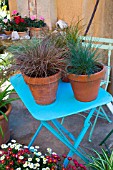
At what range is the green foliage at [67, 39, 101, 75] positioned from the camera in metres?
1.52

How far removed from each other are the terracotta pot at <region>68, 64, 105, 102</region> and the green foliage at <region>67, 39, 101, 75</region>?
4 centimetres

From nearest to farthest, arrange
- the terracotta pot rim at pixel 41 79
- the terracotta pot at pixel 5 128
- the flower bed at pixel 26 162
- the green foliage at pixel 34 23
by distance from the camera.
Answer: the terracotta pot rim at pixel 41 79 < the flower bed at pixel 26 162 < the terracotta pot at pixel 5 128 < the green foliage at pixel 34 23

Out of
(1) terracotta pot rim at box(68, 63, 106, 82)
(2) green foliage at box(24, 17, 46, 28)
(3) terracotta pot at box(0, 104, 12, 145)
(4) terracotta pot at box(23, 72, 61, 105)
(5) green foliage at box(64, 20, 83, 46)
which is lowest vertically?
(3) terracotta pot at box(0, 104, 12, 145)

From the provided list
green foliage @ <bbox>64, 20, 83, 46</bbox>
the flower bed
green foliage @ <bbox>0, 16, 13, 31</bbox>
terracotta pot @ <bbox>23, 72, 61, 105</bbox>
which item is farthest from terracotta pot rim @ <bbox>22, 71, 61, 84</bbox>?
green foliage @ <bbox>0, 16, 13, 31</bbox>

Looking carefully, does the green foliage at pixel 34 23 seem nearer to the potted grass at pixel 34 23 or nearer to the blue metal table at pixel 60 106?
the potted grass at pixel 34 23

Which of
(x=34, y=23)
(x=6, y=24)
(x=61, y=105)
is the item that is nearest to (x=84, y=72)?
(x=61, y=105)

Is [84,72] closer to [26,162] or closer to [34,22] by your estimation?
[26,162]

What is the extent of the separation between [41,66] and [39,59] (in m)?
0.05

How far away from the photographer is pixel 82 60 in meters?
1.51

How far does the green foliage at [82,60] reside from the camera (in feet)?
4.98

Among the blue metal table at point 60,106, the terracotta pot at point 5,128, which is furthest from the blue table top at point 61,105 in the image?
the terracotta pot at point 5,128

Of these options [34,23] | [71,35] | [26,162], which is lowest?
[26,162]

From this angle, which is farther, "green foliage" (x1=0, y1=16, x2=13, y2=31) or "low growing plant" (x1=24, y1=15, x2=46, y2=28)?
"green foliage" (x1=0, y1=16, x2=13, y2=31)

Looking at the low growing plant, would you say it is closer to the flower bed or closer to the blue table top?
the blue table top
